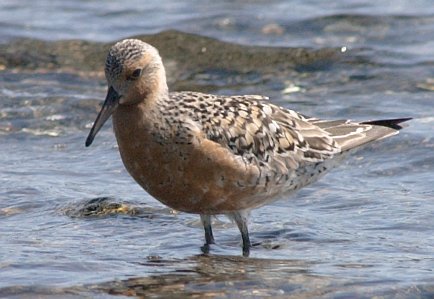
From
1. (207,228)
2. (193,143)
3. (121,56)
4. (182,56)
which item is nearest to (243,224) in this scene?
(207,228)

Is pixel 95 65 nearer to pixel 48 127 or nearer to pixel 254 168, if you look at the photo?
pixel 48 127

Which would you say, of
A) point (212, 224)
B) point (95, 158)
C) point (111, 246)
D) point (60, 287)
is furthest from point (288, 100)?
point (60, 287)

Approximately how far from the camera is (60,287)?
773 centimetres

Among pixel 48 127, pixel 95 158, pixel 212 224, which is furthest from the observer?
pixel 48 127

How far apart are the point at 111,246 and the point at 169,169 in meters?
0.96

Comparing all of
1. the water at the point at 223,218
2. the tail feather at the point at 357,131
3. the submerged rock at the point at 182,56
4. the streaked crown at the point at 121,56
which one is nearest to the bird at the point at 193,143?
the streaked crown at the point at 121,56

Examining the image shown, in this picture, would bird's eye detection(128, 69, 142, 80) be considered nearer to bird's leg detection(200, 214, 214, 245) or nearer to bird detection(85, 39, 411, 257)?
bird detection(85, 39, 411, 257)

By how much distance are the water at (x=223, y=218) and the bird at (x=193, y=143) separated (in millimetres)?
473

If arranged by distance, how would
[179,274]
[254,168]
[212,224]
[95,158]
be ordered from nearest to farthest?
[179,274], [254,168], [212,224], [95,158]

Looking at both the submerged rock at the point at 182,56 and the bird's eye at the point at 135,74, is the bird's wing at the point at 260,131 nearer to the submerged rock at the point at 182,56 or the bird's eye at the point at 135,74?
the bird's eye at the point at 135,74

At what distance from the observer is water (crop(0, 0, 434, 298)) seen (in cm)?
813

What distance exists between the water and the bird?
473mm

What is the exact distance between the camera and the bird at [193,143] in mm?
8562

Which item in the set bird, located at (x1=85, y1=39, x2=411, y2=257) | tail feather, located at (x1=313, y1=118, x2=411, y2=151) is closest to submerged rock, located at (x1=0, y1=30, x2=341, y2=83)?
tail feather, located at (x1=313, y1=118, x2=411, y2=151)
